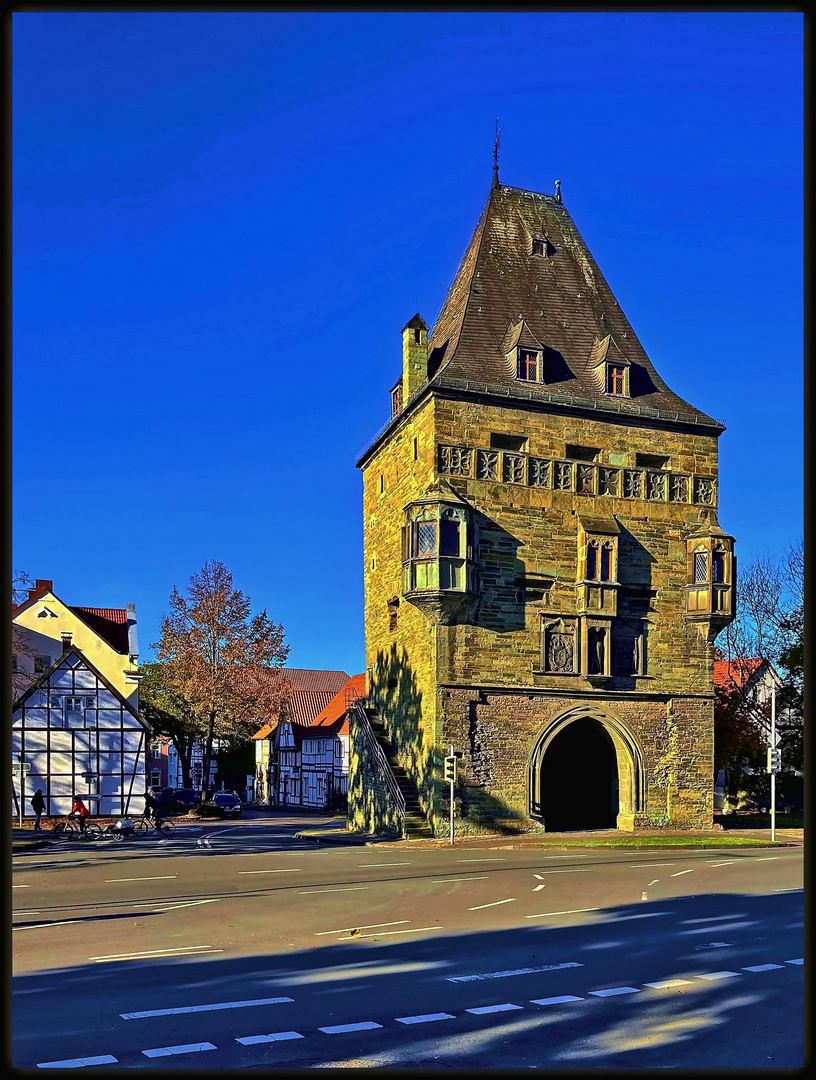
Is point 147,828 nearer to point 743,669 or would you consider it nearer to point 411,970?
point 411,970

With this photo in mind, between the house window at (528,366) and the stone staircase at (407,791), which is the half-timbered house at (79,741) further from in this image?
the house window at (528,366)

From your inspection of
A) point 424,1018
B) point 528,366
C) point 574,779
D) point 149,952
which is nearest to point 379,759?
point 574,779

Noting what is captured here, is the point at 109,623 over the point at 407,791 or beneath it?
over

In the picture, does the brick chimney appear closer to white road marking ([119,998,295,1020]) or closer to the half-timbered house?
the half-timbered house

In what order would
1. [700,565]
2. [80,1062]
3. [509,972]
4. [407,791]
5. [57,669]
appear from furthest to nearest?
[57,669] → [700,565] → [407,791] → [509,972] → [80,1062]

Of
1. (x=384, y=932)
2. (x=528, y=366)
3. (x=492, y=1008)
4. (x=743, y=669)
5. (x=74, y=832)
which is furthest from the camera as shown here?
(x=743, y=669)

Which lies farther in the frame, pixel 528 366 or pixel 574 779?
pixel 574 779

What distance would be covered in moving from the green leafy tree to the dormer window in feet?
77.1

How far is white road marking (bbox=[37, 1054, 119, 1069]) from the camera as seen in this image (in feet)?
23.8

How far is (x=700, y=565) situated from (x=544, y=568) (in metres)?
5.88

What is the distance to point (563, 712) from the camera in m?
34.4

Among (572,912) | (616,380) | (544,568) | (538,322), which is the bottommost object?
(572,912)

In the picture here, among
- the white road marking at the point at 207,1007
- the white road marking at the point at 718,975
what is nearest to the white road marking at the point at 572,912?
the white road marking at the point at 718,975

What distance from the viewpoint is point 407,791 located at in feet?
112
